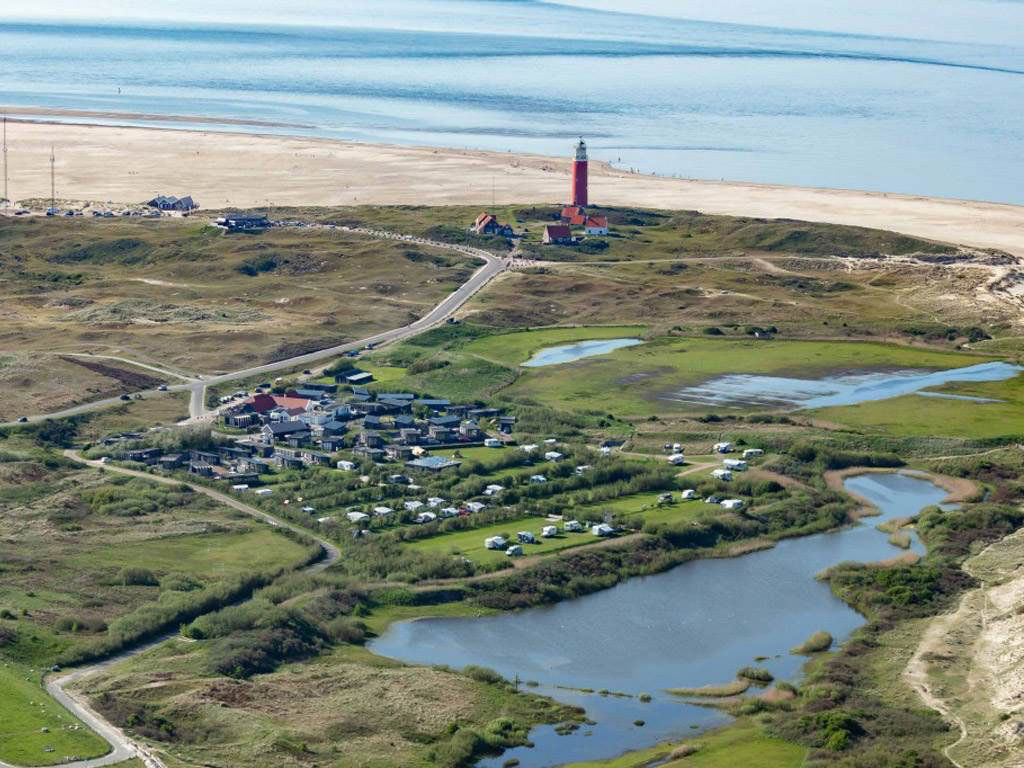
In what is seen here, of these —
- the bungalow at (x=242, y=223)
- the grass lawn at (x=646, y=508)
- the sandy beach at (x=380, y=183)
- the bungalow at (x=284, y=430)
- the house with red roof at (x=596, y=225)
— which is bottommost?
the grass lawn at (x=646, y=508)

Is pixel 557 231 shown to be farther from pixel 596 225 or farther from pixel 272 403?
pixel 272 403

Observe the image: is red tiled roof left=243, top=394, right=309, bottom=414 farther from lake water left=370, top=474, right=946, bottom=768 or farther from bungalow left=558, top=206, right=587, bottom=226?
bungalow left=558, top=206, right=587, bottom=226

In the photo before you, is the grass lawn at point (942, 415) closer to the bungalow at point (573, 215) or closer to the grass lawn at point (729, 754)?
the grass lawn at point (729, 754)

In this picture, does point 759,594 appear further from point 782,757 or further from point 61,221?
point 61,221

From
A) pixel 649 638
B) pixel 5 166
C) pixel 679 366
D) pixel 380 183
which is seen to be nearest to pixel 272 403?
pixel 679 366

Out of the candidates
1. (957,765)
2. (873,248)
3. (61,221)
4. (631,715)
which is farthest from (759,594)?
(61,221)

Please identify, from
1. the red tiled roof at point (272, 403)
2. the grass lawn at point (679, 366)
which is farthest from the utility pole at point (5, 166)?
Answer: the grass lawn at point (679, 366)
